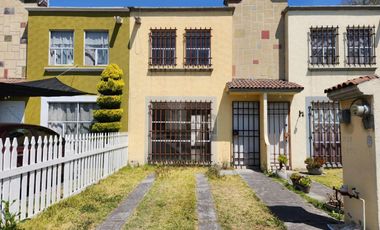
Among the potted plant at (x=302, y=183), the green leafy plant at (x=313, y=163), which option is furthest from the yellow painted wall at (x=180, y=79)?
the potted plant at (x=302, y=183)

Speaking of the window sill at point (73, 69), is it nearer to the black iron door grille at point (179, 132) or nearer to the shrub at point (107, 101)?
the shrub at point (107, 101)

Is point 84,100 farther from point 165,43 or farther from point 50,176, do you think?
point 50,176

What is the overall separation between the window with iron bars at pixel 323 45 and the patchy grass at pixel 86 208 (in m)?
8.98

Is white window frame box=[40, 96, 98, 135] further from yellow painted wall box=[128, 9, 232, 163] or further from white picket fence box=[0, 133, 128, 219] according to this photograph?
white picket fence box=[0, 133, 128, 219]

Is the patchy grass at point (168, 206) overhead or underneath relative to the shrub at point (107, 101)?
underneath

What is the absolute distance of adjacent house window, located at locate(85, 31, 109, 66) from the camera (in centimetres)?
1323

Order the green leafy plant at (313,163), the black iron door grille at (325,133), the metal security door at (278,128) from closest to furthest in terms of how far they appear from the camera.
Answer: the green leafy plant at (313,163) → the black iron door grille at (325,133) → the metal security door at (278,128)

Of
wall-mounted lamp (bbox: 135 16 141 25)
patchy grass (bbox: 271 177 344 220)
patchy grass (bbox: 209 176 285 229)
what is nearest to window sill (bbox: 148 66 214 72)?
wall-mounted lamp (bbox: 135 16 141 25)

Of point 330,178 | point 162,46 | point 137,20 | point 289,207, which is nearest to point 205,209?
point 289,207

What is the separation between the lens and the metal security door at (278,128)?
41.9ft

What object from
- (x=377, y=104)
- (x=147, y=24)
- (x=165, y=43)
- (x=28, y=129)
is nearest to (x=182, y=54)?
(x=165, y=43)

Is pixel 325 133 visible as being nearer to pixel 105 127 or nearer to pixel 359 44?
Answer: pixel 359 44

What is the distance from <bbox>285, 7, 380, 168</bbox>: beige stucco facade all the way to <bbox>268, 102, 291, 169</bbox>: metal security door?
430mm

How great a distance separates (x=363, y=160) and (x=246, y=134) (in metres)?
8.33
